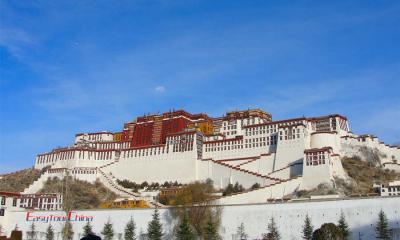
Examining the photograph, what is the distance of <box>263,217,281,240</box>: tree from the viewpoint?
149 feet

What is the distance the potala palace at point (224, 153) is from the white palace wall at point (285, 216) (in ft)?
40.9

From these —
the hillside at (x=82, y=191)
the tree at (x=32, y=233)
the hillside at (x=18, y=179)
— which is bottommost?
the tree at (x=32, y=233)

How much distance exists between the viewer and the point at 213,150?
8788 cm

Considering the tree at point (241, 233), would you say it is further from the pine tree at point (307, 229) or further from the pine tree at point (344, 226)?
the pine tree at point (344, 226)

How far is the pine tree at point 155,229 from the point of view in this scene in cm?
4931

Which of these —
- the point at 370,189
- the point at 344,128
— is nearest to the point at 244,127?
the point at 344,128

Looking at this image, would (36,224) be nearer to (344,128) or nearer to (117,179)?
(117,179)

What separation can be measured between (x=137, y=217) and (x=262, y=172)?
30444 mm

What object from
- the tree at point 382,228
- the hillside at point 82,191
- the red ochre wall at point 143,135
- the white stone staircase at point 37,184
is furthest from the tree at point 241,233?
the white stone staircase at point 37,184

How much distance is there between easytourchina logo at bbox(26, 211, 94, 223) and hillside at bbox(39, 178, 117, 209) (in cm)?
1122

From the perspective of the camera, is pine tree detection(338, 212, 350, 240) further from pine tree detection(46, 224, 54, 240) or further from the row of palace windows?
pine tree detection(46, 224, 54, 240)

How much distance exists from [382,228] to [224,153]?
47644 mm

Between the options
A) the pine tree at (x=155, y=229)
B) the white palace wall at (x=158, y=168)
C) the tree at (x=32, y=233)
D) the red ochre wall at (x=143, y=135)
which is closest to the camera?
the pine tree at (x=155, y=229)

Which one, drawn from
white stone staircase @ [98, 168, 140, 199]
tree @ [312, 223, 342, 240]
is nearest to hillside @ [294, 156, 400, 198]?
white stone staircase @ [98, 168, 140, 199]
